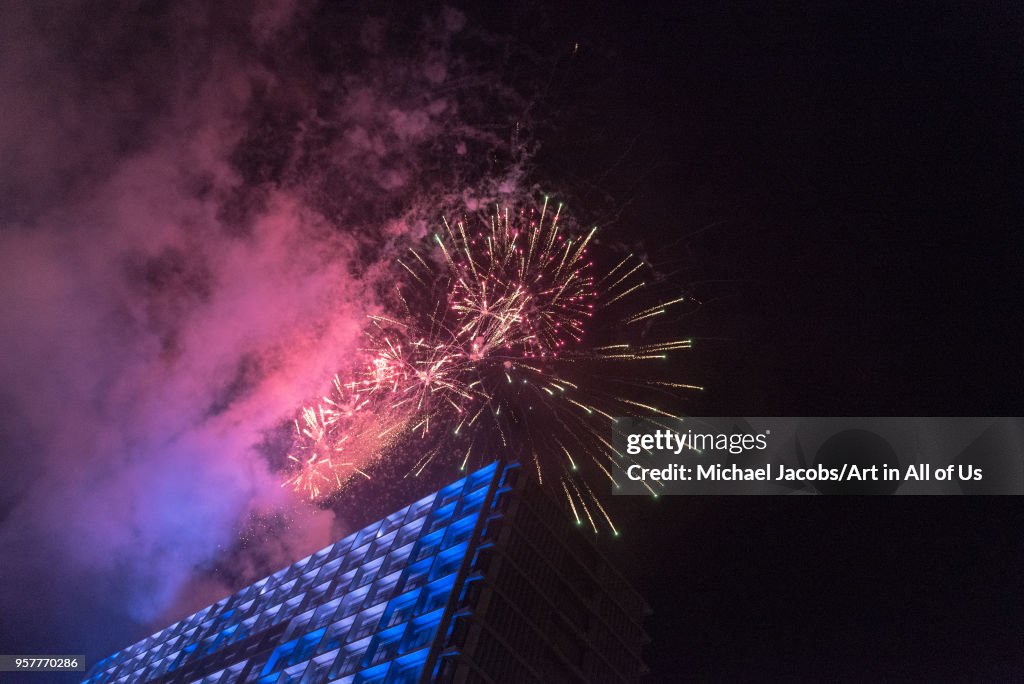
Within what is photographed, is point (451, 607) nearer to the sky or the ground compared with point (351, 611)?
nearer to the ground

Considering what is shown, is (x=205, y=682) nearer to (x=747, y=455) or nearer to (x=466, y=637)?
(x=466, y=637)

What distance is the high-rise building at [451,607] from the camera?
3094 cm

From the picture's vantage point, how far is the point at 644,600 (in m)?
43.6

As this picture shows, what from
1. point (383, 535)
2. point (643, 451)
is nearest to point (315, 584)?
point (383, 535)

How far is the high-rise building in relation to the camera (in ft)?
102

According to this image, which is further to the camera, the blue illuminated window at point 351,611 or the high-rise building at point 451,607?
the blue illuminated window at point 351,611

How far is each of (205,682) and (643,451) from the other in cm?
3194

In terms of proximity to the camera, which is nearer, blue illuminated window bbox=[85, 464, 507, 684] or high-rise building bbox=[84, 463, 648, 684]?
high-rise building bbox=[84, 463, 648, 684]

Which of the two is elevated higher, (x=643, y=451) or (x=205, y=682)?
(x=643, y=451)

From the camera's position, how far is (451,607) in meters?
31.2

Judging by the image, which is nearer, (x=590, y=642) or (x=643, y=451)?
(x=643, y=451)

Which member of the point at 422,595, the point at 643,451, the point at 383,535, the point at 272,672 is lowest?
the point at 272,672

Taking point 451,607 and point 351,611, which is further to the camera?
point 351,611

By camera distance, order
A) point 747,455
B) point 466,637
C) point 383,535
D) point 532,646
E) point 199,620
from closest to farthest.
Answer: point 747,455 → point 466,637 → point 532,646 → point 383,535 → point 199,620
